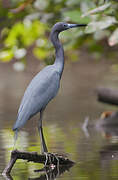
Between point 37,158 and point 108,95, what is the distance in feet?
15.7

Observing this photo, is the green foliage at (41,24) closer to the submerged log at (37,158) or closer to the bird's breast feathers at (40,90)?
the bird's breast feathers at (40,90)

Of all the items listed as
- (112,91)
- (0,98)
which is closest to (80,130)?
(112,91)

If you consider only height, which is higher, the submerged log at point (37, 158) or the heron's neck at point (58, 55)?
the heron's neck at point (58, 55)

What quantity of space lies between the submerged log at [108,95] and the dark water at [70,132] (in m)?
0.35

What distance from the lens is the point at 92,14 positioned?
9.29 metres

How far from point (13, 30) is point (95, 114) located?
89.1 inches

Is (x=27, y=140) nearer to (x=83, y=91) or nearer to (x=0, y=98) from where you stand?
(x=0, y=98)

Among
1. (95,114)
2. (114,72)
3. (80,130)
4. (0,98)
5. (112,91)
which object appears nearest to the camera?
(80,130)

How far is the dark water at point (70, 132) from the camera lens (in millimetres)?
7023

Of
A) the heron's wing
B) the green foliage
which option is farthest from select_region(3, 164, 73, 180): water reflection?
the green foliage

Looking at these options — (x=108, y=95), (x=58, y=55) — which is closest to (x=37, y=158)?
(x=58, y=55)

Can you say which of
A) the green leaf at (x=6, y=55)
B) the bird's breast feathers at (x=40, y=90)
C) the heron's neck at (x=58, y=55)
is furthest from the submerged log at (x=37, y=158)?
the green leaf at (x=6, y=55)

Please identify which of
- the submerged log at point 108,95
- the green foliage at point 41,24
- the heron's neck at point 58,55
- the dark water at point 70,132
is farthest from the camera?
the submerged log at point 108,95

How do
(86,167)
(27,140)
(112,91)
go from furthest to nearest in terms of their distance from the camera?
1. (112,91)
2. (27,140)
3. (86,167)
